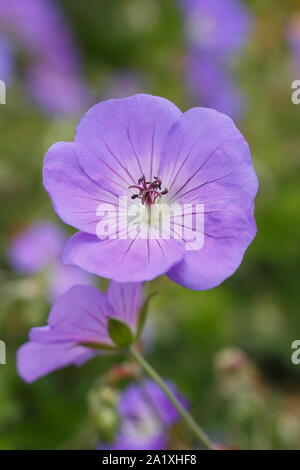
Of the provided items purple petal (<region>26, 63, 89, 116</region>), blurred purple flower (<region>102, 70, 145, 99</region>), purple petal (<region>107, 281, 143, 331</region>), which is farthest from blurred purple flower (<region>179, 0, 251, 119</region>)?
purple petal (<region>107, 281, 143, 331</region>)

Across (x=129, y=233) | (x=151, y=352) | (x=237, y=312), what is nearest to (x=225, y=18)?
(x=237, y=312)

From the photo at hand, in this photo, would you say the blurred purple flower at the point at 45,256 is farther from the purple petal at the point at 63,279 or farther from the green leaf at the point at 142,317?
the green leaf at the point at 142,317

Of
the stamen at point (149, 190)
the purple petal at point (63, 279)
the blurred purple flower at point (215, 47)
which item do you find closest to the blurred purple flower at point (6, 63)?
the blurred purple flower at point (215, 47)

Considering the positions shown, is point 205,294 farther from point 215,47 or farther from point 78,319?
point 215,47

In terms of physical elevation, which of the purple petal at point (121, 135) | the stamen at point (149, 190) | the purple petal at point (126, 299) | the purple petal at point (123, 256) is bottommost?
the purple petal at point (126, 299)

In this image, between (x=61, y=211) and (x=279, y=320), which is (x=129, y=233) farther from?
(x=279, y=320)

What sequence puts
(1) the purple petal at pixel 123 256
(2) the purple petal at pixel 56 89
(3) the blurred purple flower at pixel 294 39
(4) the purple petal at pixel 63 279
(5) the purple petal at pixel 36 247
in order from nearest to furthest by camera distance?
(1) the purple petal at pixel 123 256 → (4) the purple petal at pixel 63 279 → (5) the purple petal at pixel 36 247 → (3) the blurred purple flower at pixel 294 39 → (2) the purple petal at pixel 56 89

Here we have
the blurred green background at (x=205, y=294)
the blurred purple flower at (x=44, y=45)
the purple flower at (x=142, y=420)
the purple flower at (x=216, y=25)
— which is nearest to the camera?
the purple flower at (x=142, y=420)

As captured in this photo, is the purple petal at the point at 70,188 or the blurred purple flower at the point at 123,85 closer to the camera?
the purple petal at the point at 70,188
